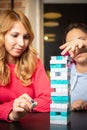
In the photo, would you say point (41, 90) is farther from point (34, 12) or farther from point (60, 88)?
point (34, 12)

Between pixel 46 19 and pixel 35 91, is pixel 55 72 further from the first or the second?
pixel 46 19

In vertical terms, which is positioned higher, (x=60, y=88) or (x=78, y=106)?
(x=60, y=88)

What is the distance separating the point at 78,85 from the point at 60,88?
740mm

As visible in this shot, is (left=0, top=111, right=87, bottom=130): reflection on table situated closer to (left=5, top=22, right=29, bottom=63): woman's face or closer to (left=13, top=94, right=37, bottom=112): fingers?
(left=13, top=94, right=37, bottom=112): fingers

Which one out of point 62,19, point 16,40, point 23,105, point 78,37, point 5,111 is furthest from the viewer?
point 62,19

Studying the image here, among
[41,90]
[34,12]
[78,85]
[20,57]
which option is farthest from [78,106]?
[34,12]

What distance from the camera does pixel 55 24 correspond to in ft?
13.1

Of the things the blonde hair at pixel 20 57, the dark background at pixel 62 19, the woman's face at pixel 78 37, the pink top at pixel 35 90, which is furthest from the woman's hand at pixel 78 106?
the dark background at pixel 62 19

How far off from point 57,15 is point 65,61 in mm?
2940

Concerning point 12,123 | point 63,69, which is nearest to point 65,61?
point 63,69

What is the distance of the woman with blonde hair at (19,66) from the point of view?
1.56m

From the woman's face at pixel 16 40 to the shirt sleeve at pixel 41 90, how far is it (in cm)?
17

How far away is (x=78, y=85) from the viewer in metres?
1.86

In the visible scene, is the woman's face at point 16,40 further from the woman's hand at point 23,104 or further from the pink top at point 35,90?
the woman's hand at point 23,104
